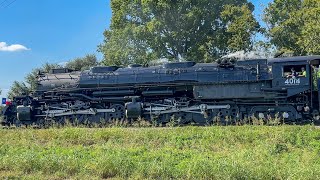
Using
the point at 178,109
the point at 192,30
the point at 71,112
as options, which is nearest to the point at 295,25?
the point at 192,30

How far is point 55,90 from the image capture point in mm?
23234

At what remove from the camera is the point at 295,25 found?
3672 centimetres

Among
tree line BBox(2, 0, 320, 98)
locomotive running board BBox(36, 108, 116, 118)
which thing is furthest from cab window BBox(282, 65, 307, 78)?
tree line BBox(2, 0, 320, 98)

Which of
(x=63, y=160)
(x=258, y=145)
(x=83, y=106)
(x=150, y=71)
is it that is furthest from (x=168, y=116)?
(x=63, y=160)

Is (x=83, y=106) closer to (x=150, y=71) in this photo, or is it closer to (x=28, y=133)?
(x=150, y=71)

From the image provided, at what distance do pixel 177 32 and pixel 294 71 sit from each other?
23.4 m

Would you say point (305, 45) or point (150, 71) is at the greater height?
point (305, 45)

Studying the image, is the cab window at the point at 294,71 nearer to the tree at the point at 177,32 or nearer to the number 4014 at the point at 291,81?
the number 4014 at the point at 291,81

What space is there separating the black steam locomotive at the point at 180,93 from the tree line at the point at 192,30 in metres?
17.8

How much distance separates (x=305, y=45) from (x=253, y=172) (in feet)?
89.2

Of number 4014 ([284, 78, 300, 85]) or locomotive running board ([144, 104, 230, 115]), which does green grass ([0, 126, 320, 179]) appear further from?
locomotive running board ([144, 104, 230, 115])

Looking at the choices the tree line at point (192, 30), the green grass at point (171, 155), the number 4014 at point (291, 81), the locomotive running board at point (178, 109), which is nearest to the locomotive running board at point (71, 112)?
the locomotive running board at point (178, 109)

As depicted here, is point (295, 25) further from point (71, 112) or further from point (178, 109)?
point (71, 112)

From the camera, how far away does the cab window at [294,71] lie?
1878 cm
